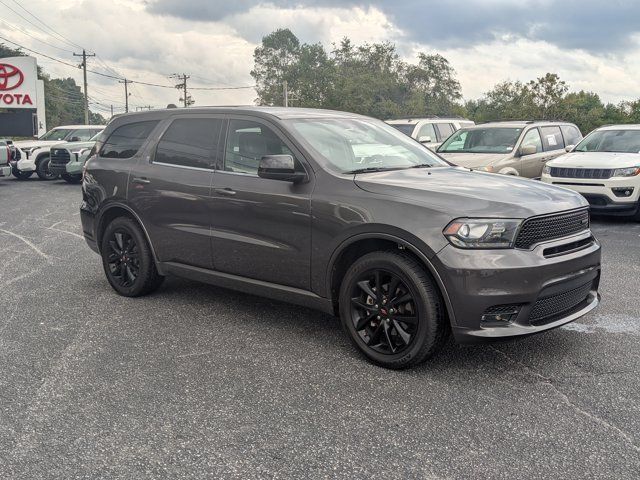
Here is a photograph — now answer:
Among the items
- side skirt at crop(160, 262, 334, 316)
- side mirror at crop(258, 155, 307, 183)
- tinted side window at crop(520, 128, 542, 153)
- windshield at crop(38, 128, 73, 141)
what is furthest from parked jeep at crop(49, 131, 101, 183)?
side mirror at crop(258, 155, 307, 183)

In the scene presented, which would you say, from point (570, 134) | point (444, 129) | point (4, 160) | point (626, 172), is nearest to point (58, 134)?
point (4, 160)

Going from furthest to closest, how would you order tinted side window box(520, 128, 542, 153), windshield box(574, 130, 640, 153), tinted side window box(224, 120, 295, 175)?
tinted side window box(520, 128, 542, 153), windshield box(574, 130, 640, 153), tinted side window box(224, 120, 295, 175)

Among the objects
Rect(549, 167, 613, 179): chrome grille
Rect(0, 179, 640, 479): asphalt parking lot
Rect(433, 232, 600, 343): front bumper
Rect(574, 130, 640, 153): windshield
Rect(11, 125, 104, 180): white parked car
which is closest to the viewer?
Rect(0, 179, 640, 479): asphalt parking lot

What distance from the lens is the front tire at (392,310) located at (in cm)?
380

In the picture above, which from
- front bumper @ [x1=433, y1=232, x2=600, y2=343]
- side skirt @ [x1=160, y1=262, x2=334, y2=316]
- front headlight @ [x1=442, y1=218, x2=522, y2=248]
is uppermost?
front headlight @ [x1=442, y1=218, x2=522, y2=248]

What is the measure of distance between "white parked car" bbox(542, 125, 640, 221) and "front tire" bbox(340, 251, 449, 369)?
7277 millimetres

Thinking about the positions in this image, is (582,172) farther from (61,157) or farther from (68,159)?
(61,157)

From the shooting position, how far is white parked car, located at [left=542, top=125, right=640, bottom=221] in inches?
388

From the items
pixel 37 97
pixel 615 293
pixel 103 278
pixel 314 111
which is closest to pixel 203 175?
pixel 314 111

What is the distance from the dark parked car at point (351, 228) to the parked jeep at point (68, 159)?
1262cm

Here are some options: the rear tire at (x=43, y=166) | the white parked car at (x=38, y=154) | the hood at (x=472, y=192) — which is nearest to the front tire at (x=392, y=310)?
the hood at (x=472, y=192)

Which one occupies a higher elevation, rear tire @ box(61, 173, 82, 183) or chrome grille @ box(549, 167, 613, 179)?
chrome grille @ box(549, 167, 613, 179)

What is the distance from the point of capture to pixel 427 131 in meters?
15.2

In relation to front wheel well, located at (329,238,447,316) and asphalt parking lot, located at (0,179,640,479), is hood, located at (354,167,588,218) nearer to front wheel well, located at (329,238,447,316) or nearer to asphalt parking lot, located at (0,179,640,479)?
front wheel well, located at (329,238,447,316)
